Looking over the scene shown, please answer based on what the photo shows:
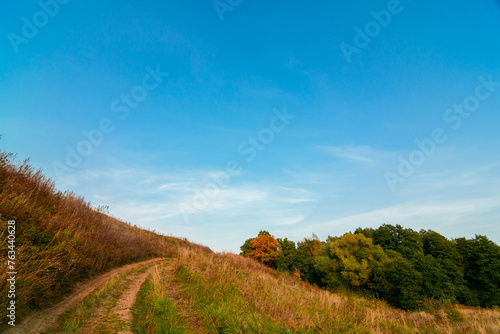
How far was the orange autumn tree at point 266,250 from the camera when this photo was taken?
75.9m

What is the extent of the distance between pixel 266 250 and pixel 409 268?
1633 inches

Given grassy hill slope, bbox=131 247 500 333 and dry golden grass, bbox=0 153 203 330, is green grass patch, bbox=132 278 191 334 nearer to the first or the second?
grassy hill slope, bbox=131 247 500 333

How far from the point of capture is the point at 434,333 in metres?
10.5

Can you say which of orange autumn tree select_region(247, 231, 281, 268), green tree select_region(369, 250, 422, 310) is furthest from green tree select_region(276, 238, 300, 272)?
green tree select_region(369, 250, 422, 310)

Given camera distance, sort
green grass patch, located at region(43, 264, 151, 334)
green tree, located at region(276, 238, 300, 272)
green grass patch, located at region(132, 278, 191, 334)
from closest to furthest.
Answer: green grass patch, located at region(43, 264, 151, 334), green grass patch, located at region(132, 278, 191, 334), green tree, located at region(276, 238, 300, 272)

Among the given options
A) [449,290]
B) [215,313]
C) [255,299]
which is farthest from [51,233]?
[449,290]

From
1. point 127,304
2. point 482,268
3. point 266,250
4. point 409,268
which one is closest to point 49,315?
point 127,304

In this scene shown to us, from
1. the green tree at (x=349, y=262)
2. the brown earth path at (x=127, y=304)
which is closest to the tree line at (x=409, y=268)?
the green tree at (x=349, y=262)

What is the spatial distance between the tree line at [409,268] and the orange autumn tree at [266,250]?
3.70 m

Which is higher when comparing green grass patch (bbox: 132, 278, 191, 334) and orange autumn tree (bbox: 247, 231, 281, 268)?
orange autumn tree (bbox: 247, 231, 281, 268)

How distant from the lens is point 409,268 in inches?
1726

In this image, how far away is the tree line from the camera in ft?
144

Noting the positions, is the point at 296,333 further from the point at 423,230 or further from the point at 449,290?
the point at 423,230

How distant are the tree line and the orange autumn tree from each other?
Answer: 370 cm
